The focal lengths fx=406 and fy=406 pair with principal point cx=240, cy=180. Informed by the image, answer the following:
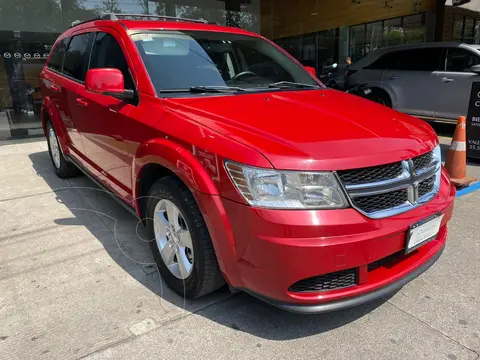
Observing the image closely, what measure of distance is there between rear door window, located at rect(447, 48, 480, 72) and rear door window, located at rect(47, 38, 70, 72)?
22.5 ft

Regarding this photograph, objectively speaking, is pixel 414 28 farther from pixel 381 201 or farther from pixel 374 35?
pixel 381 201

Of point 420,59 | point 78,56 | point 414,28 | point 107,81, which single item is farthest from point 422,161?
point 414,28

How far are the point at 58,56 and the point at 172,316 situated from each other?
394 centimetres

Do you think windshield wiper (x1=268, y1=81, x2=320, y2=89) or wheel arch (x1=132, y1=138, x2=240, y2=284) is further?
windshield wiper (x1=268, y1=81, x2=320, y2=89)

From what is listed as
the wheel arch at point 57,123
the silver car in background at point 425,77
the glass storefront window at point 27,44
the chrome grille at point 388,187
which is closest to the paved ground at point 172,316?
the chrome grille at point 388,187

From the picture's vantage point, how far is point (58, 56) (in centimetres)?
507

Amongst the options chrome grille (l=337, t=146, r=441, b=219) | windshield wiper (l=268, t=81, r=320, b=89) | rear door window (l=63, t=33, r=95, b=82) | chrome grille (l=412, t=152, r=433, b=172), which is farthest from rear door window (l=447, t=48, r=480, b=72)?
rear door window (l=63, t=33, r=95, b=82)

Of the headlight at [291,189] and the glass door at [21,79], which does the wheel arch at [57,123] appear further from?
the glass door at [21,79]

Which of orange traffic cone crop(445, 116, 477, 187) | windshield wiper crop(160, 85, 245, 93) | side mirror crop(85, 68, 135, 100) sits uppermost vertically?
side mirror crop(85, 68, 135, 100)

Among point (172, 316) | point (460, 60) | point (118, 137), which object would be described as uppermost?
point (460, 60)

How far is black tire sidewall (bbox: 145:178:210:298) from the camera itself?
92.4 inches

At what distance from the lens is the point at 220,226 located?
2158mm

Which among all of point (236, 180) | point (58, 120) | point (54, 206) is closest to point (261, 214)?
point (236, 180)

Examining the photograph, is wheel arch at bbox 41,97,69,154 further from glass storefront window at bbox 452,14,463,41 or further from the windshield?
glass storefront window at bbox 452,14,463,41
